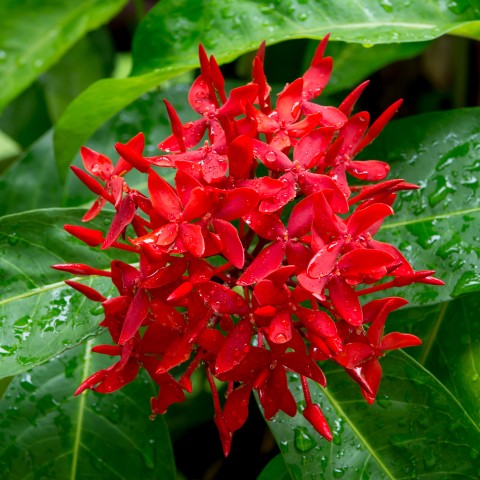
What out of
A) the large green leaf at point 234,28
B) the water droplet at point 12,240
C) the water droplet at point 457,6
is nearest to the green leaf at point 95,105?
the large green leaf at point 234,28

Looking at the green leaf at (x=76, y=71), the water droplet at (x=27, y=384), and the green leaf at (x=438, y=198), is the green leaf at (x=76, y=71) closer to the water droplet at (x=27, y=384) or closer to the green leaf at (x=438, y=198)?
the water droplet at (x=27, y=384)

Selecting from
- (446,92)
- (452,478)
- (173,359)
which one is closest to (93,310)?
(173,359)

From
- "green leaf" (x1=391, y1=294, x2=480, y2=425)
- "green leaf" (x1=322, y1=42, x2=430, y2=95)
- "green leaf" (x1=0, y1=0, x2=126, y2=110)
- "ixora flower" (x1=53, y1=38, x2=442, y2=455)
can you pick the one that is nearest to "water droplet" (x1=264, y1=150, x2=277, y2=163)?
"ixora flower" (x1=53, y1=38, x2=442, y2=455)

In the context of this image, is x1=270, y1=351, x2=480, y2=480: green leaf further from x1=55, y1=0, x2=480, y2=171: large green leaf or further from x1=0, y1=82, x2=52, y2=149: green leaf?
x1=0, y1=82, x2=52, y2=149: green leaf

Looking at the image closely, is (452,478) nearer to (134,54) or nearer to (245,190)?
(245,190)

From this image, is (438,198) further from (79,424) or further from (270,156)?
(79,424)

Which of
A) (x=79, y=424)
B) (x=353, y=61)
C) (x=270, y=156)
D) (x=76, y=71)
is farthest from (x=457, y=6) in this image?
(x=76, y=71)

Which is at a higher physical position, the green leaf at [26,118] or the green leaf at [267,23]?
the green leaf at [267,23]
